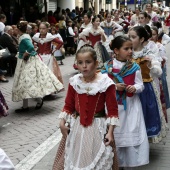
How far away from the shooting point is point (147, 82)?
16.7 feet

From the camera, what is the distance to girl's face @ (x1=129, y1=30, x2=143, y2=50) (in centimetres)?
500

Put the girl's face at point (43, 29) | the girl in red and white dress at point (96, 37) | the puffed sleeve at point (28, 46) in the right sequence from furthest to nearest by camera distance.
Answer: the girl in red and white dress at point (96, 37) < the girl's face at point (43, 29) < the puffed sleeve at point (28, 46)

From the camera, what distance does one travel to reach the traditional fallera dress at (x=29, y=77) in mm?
7660

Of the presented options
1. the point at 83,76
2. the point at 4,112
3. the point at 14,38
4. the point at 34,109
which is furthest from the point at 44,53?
the point at 83,76

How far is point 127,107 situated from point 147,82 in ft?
2.25

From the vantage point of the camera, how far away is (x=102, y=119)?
3684 mm

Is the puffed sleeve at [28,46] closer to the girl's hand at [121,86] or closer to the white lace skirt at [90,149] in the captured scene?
the girl's hand at [121,86]

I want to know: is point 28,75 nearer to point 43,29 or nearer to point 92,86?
point 43,29

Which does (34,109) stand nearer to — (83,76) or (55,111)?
(55,111)

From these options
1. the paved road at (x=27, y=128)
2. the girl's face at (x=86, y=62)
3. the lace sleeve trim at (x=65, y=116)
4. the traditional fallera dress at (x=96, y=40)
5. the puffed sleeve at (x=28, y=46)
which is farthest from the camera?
the traditional fallera dress at (x=96, y=40)

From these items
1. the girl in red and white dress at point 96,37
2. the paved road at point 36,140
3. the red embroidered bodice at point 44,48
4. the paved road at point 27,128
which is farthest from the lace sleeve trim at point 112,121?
the girl in red and white dress at point 96,37

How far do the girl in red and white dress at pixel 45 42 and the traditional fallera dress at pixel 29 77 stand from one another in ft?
3.36

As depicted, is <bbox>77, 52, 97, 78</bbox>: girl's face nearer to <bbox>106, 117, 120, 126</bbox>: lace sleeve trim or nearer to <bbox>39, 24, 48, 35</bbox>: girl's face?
<bbox>106, 117, 120, 126</bbox>: lace sleeve trim

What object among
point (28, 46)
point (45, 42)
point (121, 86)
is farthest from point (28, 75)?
point (121, 86)
